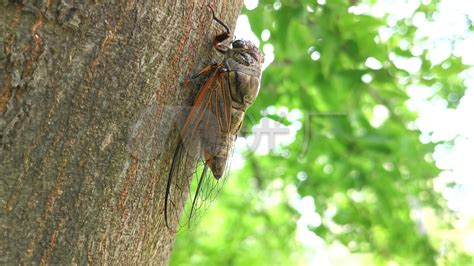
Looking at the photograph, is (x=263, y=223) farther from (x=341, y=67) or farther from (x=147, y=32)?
(x=147, y=32)

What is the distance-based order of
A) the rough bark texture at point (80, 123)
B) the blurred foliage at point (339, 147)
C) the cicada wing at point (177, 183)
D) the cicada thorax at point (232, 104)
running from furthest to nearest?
the blurred foliage at point (339, 147), the cicada thorax at point (232, 104), the cicada wing at point (177, 183), the rough bark texture at point (80, 123)

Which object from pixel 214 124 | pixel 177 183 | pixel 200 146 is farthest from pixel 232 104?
pixel 177 183

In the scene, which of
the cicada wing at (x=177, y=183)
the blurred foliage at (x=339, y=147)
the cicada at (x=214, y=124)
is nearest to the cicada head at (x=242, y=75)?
the cicada at (x=214, y=124)

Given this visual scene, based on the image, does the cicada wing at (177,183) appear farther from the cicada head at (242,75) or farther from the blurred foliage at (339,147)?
the blurred foliage at (339,147)

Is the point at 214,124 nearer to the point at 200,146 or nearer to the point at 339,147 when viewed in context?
the point at 200,146

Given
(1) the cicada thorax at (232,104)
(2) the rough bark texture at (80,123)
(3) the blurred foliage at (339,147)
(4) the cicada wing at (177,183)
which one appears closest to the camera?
(2) the rough bark texture at (80,123)

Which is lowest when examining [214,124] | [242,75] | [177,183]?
[177,183]
